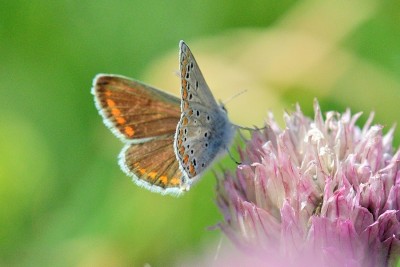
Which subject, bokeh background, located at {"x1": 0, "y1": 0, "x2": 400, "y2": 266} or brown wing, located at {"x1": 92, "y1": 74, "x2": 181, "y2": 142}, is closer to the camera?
brown wing, located at {"x1": 92, "y1": 74, "x2": 181, "y2": 142}

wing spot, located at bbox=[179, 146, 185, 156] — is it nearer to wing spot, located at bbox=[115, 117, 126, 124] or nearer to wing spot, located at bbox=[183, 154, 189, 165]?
wing spot, located at bbox=[183, 154, 189, 165]

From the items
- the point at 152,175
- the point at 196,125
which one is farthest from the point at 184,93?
the point at 152,175

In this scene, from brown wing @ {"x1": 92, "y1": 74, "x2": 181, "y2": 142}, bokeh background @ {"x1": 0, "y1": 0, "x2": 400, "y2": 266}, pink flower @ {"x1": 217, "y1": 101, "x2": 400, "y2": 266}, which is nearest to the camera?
pink flower @ {"x1": 217, "y1": 101, "x2": 400, "y2": 266}

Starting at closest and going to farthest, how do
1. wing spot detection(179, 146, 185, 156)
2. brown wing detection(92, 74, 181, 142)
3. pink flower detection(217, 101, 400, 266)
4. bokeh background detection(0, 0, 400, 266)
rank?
pink flower detection(217, 101, 400, 266) → wing spot detection(179, 146, 185, 156) → brown wing detection(92, 74, 181, 142) → bokeh background detection(0, 0, 400, 266)

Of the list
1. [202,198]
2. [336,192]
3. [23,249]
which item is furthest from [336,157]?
[23,249]

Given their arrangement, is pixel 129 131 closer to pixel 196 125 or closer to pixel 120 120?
pixel 120 120

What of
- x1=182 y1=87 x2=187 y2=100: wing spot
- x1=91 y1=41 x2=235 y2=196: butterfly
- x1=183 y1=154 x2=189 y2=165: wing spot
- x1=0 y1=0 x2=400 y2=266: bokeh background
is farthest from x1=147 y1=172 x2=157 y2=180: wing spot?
x1=0 y1=0 x2=400 y2=266: bokeh background
